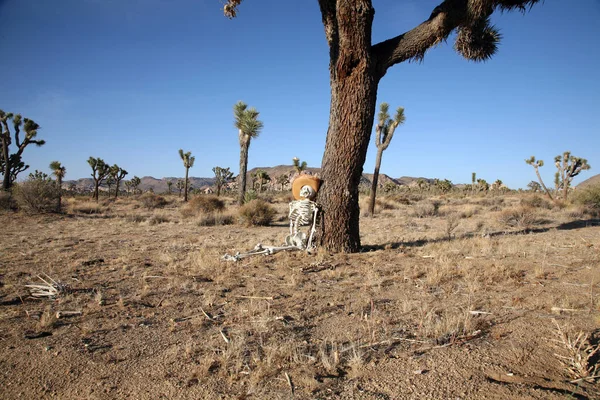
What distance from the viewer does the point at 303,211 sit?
21.3 feet

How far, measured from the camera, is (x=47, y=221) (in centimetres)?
1406

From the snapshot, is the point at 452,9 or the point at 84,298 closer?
the point at 84,298

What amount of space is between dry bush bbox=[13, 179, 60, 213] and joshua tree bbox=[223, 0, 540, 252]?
1541 cm

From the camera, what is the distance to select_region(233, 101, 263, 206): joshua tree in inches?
789

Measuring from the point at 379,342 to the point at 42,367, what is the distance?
2619 mm

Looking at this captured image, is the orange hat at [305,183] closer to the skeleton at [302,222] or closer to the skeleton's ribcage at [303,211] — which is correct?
the skeleton at [302,222]

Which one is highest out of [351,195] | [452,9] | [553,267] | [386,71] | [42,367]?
[452,9]

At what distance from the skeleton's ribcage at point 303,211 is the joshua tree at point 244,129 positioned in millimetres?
13266

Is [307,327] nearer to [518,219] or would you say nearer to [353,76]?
[353,76]

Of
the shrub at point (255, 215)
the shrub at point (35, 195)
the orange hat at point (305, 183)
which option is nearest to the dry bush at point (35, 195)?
the shrub at point (35, 195)

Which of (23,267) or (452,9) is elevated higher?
(452,9)

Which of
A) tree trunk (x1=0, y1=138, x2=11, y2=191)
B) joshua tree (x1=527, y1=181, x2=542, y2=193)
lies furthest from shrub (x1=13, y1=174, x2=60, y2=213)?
joshua tree (x1=527, y1=181, x2=542, y2=193)

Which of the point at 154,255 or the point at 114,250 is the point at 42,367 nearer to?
the point at 154,255

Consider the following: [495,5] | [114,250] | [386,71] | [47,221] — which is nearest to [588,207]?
[495,5]
